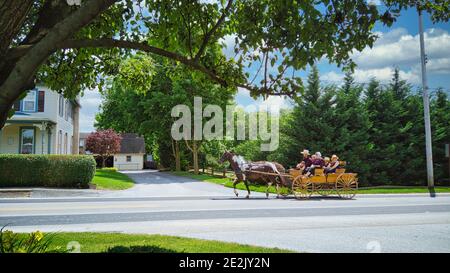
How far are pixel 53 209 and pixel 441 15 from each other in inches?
458

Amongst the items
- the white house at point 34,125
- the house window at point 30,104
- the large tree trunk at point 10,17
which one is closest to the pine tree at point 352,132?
the white house at point 34,125

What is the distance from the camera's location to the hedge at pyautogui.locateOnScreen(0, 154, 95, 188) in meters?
20.1

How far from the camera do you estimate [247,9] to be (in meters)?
6.18

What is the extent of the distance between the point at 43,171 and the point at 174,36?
1589 cm

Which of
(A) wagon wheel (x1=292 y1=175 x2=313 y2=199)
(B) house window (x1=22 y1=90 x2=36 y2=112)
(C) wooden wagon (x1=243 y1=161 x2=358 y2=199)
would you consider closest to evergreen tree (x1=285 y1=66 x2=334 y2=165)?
(C) wooden wagon (x1=243 y1=161 x2=358 y2=199)

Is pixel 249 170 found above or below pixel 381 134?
below

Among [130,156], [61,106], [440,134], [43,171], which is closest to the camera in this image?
[43,171]

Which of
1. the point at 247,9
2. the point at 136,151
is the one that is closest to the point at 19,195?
the point at 247,9

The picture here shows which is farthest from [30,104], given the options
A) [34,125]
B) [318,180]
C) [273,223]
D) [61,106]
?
[273,223]

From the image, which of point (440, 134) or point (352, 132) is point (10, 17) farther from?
point (440, 134)

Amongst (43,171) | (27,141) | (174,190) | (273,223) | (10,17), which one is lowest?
(174,190)

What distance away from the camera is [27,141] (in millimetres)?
29422

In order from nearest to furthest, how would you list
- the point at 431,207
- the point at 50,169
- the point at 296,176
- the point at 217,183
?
1. the point at 431,207
2. the point at 296,176
3. the point at 50,169
4. the point at 217,183
